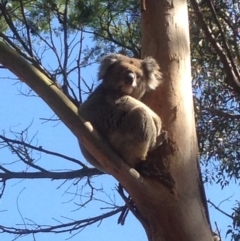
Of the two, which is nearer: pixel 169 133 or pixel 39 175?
pixel 169 133

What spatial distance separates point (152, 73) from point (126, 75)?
443mm

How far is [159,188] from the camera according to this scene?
2766 mm

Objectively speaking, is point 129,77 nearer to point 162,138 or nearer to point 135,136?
point 135,136

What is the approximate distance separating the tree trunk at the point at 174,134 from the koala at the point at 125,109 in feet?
0.24

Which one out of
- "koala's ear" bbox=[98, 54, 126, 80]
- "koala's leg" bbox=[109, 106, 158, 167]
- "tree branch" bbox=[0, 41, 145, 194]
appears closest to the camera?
"tree branch" bbox=[0, 41, 145, 194]

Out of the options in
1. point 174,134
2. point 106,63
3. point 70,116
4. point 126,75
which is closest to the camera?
point 70,116

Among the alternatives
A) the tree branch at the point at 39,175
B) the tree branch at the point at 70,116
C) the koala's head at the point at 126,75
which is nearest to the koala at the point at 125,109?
the koala's head at the point at 126,75

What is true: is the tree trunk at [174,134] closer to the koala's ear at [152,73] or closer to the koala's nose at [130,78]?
the koala's ear at [152,73]

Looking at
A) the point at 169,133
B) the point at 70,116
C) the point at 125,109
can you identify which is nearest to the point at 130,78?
the point at 125,109

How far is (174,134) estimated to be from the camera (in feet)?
9.93

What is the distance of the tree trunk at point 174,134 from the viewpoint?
2.71m

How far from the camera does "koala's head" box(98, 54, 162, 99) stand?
3564 mm

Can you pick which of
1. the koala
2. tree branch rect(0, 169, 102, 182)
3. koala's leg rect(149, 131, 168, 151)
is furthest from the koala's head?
tree branch rect(0, 169, 102, 182)

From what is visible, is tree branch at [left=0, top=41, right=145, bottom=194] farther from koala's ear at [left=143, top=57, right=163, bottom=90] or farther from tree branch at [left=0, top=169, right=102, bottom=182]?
Result: tree branch at [left=0, top=169, right=102, bottom=182]
